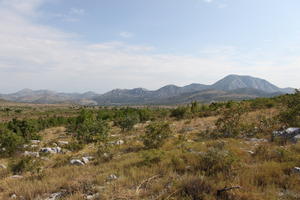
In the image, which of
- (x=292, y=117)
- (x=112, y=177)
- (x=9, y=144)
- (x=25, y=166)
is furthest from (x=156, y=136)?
(x=9, y=144)

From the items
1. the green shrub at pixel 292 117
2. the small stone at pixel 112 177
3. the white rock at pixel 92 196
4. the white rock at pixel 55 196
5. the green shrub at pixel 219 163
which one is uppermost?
the green shrub at pixel 292 117

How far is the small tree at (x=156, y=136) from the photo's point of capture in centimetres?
1019

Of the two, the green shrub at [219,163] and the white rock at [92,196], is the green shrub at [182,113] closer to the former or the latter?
the green shrub at [219,163]

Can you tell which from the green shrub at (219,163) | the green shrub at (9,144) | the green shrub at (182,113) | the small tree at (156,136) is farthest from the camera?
the green shrub at (182,113)

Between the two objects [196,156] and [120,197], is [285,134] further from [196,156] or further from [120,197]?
[120,197]

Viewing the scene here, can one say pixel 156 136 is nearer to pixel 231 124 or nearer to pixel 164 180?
pixel 231 124

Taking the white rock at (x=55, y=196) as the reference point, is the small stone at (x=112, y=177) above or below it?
above

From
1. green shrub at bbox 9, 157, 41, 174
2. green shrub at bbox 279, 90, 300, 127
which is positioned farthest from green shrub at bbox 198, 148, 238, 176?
green shrub at bbox 279, 90, 300, 127

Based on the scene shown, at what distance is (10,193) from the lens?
17.4 feet

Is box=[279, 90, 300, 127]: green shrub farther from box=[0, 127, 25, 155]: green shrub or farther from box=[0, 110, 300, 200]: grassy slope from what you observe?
box=[0, 127, 25, 155]: green shrub

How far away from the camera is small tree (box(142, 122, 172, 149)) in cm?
1019

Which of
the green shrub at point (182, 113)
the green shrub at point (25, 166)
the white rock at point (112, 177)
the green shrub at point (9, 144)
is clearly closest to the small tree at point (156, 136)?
the white rock at point (112, 177)

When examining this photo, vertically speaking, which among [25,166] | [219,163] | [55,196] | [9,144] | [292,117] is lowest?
[9,144]

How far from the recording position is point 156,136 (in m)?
10.6
